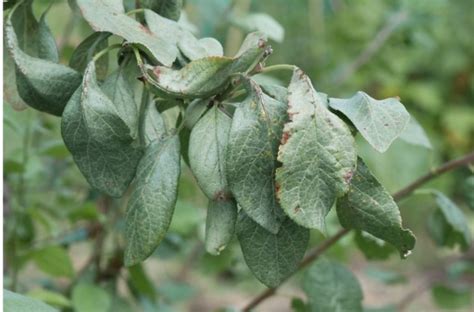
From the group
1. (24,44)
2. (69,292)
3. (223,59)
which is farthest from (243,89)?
(69,292)

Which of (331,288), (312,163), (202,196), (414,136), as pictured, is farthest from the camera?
(202,196)

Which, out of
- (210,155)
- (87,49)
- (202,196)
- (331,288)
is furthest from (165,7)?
(202,196)

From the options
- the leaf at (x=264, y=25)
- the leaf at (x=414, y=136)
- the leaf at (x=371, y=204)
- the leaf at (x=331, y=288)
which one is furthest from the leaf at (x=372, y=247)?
the leaf at (x=371, y=204)

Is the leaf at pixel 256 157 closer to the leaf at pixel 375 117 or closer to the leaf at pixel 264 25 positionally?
the leaf at pixel 375 117

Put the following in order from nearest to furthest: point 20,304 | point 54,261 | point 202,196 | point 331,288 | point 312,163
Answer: point 312,163
point 20,304
point 331,288
point 54,261
point 202,196

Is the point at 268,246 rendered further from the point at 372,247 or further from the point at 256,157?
the point at 372,247

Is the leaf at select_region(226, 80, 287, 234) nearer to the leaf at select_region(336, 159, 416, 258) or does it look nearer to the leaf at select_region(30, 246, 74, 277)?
the leaf at select_region(336, 159, 416, 258)

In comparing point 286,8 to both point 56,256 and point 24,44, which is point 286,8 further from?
point 24,44
